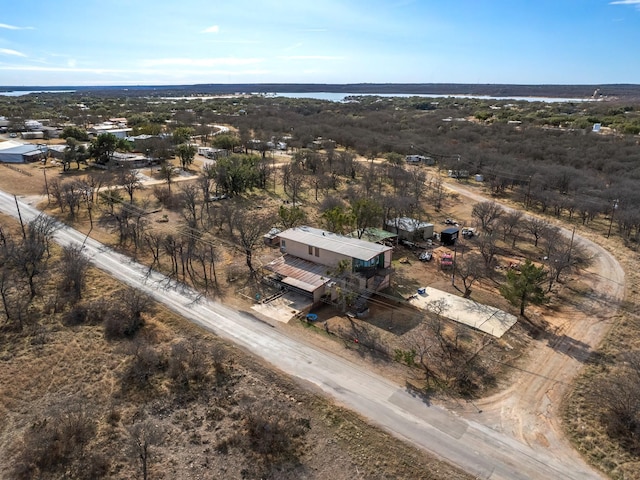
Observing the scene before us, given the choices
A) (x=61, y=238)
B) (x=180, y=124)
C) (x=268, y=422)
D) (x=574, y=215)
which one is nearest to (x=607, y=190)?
(x=574, y=215)

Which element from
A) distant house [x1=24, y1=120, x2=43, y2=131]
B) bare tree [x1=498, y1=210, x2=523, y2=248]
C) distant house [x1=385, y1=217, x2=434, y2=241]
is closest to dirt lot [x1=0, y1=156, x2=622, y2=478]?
distant house [x1=385, y1=217, x2=434, y2=241]

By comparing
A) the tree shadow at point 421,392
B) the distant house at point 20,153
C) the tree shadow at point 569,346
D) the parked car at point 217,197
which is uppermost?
the distant house at point 20,153

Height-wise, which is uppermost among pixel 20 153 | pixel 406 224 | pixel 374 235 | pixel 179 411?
pixel 20 153

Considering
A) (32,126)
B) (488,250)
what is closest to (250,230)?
(488,250)

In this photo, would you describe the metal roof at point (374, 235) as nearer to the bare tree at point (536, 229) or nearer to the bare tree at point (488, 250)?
the bare tree at point (488, 250)

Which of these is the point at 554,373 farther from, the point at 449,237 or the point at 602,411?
the point at 449,237

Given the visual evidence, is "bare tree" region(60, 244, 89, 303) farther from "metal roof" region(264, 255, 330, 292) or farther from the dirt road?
the dirt road

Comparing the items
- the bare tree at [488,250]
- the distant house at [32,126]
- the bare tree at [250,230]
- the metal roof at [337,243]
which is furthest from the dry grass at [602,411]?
the distant house at [32,126]
